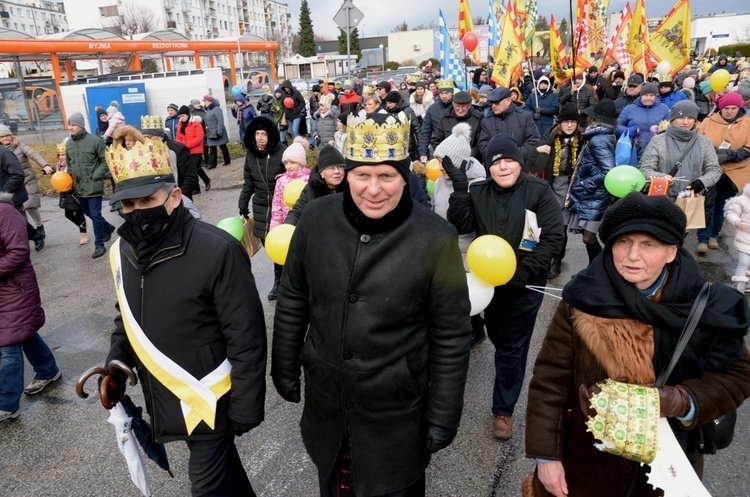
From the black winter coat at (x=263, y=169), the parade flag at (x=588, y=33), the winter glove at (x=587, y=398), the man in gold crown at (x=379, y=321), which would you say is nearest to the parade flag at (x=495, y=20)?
the parade flag at (x=588, y=33)

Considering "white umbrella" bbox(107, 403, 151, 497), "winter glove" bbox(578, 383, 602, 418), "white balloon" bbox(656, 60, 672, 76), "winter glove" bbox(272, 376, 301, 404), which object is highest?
"white balloon" bbox(656, 60, 672, 76)

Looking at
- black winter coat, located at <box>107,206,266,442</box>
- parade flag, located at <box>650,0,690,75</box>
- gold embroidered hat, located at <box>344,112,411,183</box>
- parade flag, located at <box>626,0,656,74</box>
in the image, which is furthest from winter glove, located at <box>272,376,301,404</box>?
parade flag, located at <box>626,0,656,74</box>

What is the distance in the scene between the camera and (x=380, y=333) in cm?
203

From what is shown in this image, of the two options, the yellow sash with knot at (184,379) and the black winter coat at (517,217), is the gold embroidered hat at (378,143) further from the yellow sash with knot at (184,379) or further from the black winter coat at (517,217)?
the black winter coat at (517,217)

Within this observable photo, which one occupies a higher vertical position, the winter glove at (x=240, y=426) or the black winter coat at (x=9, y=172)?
the black winter coat at (x=9, y=172)

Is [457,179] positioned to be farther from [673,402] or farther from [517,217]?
[673,402]

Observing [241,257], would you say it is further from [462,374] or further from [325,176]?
[325,176]

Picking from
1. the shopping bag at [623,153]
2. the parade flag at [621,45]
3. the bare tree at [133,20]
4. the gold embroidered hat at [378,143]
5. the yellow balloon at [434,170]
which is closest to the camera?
the gold embroidered hat at [378,143]

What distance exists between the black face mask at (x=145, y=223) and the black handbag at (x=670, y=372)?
206cm

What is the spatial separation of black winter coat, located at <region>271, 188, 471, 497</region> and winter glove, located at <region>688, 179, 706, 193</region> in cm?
446

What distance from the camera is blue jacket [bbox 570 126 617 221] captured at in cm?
537

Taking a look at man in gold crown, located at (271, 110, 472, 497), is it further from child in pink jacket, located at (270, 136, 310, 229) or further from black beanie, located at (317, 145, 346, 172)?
child in pink jacket, located at (270, 136, 310, 229)

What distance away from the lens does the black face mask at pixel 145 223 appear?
88.6 inches

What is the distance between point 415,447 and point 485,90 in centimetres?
1205
